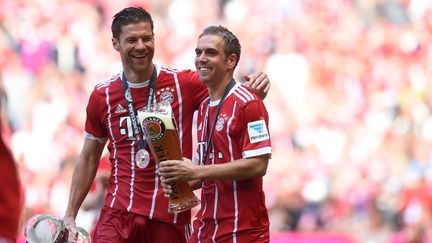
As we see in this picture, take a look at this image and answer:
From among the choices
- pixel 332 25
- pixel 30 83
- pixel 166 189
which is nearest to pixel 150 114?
pixel 166 189

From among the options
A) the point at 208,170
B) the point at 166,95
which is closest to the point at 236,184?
the point at 208,170

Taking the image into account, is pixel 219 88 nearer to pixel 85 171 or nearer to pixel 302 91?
pixel 85 171

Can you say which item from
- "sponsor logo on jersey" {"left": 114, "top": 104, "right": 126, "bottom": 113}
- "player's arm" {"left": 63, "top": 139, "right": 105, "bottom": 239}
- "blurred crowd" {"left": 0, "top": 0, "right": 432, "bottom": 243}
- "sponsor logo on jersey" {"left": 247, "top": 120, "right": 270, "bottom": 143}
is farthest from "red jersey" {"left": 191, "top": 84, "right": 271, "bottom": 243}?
"blurred crowd" {"left": 0, "top": 0, "right": 432, "bottom": 243}

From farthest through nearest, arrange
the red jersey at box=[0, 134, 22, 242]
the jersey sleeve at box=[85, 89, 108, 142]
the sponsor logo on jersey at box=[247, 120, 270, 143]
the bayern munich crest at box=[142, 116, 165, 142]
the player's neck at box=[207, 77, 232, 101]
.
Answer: the jersey sleeve at box=[85, 89, 108, 142]
the player's neck at box=[207, 77, 232, 101]
the sponsor logo on jersey at box=[247, 120, 270, 143]
the bayern munich crest at box=[142, 116, 165, 142]
the red jersey at box=[0, 134, 22, 242]

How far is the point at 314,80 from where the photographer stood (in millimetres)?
13977

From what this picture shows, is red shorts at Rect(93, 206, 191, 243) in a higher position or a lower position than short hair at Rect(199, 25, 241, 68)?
lower

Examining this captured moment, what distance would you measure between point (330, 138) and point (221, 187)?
25.9ft

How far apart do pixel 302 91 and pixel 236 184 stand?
8.10 meters

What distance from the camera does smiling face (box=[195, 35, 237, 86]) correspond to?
19.6ft

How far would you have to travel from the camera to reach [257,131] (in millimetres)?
5820


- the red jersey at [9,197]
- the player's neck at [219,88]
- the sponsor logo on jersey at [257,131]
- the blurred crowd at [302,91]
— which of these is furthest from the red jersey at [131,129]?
the blurred crowd at [302,91]

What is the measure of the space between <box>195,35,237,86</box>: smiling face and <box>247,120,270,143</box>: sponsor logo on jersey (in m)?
0.37

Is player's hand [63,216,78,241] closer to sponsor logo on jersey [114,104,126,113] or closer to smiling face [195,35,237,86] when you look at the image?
sponsor logo on jersey [114,104,126,113]

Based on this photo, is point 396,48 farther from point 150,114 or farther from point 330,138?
point 150,114
